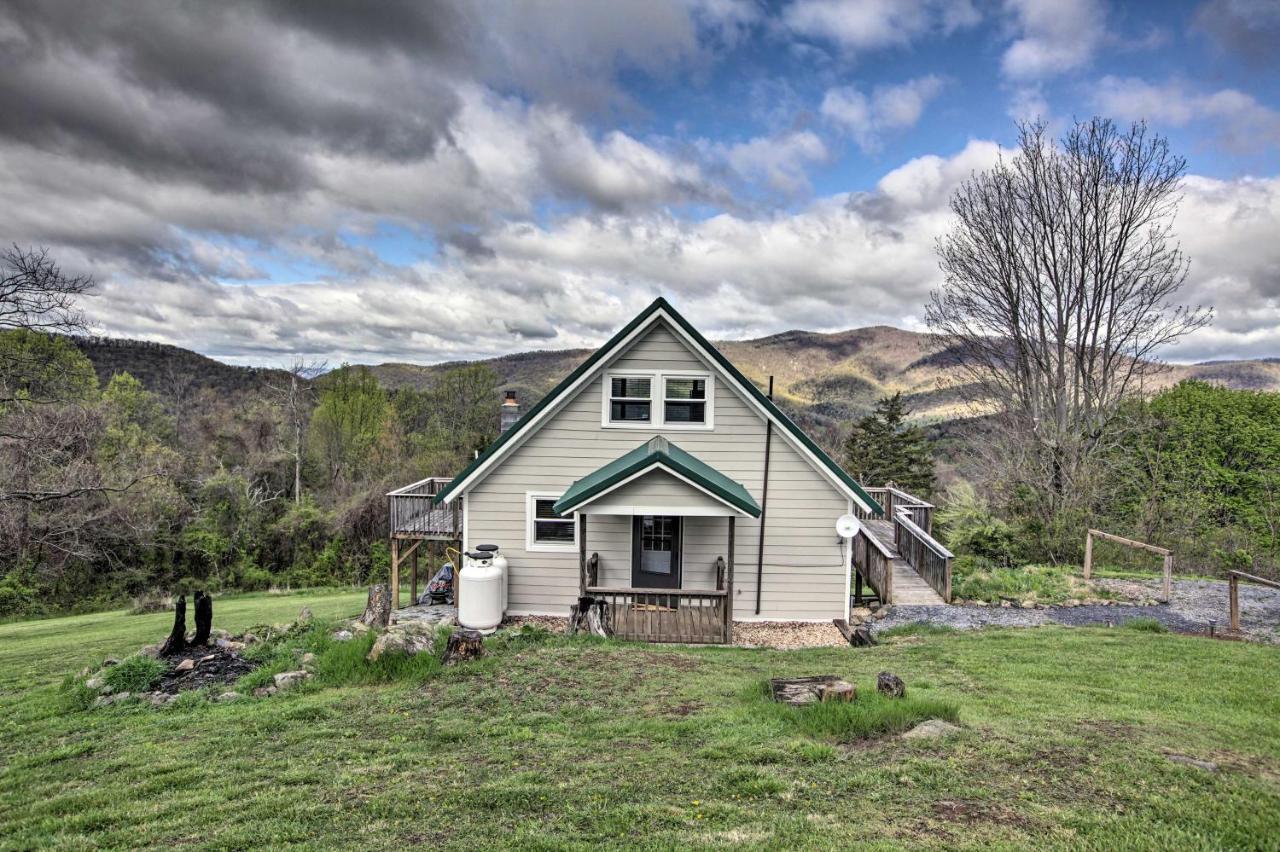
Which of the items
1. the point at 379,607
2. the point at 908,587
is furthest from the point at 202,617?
the point at 908,587

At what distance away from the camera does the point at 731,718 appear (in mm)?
5828

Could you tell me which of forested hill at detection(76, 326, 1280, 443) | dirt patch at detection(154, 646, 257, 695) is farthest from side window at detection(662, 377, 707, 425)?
forested hill at detection(76, 326, 1280, 443)

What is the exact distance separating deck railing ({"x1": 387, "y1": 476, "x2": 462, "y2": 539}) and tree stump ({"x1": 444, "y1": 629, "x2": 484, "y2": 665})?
4.72 metres

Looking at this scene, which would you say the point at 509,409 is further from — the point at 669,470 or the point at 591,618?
the point at 591,618

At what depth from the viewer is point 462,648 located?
26.0ft

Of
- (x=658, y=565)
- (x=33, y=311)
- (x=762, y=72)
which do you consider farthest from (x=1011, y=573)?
(x=33, y=311)

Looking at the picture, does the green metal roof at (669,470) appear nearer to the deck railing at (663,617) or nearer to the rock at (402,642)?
the deck railing at (663,617)

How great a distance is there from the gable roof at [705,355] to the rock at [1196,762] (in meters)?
6.88

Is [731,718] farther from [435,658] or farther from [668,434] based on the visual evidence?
[668,434]

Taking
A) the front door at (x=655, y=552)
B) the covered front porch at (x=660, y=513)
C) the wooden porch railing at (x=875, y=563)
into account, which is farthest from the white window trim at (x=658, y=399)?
the wooden porch railing at (x=875, y=563)

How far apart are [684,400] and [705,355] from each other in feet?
3.37

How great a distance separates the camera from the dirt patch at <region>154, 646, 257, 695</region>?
726 centimetres

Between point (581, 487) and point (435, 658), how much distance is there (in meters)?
4.09

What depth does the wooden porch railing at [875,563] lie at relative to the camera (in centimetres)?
1234
